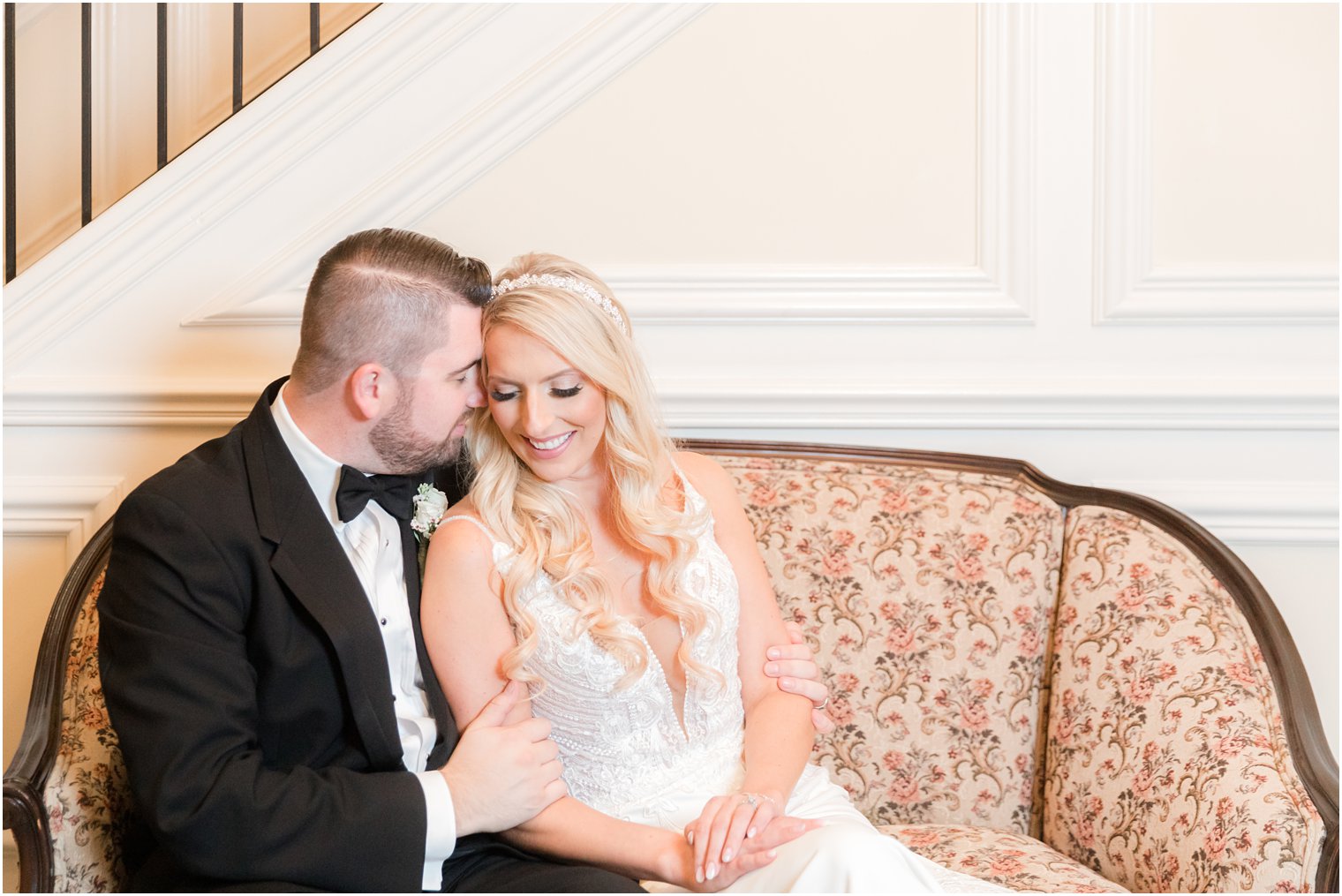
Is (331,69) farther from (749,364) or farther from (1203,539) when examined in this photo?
(1203,539)

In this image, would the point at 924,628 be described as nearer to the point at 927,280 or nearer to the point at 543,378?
the point at 927,280

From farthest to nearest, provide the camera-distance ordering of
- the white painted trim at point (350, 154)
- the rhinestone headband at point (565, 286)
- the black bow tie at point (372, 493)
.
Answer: the white painted trim at point (350, 154)
the rhinestone headband at point (565, 286)
the black bow tie at point (372, 493)

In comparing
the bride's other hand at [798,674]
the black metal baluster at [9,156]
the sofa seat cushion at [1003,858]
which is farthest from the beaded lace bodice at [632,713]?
the black metal baluster at [9,156]

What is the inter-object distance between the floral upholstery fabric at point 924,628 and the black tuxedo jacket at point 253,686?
91 centimetres

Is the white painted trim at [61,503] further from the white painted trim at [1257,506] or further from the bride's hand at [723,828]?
the white painted trim at [1257,506]

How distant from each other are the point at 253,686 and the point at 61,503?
1213 millimetres

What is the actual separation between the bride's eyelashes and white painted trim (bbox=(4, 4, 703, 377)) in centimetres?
87

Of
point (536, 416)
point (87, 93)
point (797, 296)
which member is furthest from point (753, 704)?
point (87, 93)

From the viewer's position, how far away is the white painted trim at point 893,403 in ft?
8.52

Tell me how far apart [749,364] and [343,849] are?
1.47 meters

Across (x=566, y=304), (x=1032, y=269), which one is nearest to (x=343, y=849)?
(x=566, y=304)

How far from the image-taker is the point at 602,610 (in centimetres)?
199

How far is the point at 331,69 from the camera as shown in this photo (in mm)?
2584

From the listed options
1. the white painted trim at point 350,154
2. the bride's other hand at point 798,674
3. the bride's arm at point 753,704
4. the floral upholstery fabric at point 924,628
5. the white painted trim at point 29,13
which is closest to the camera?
the bride's arm at point 753,704
